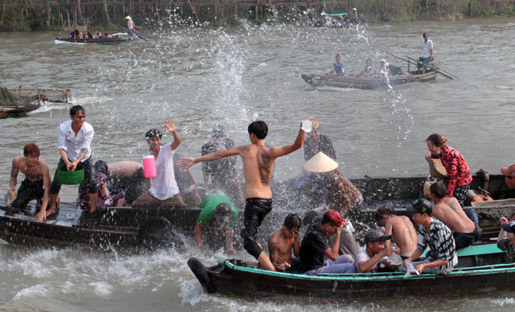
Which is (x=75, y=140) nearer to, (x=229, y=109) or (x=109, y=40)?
(x=229, y=109)

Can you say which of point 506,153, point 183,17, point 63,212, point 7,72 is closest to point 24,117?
point 7,72

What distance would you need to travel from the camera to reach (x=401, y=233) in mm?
7152

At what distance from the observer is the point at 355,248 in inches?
289

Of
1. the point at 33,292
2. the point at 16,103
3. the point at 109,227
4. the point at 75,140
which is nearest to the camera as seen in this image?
the point at 33,292

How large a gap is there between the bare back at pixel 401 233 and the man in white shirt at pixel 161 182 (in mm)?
2917

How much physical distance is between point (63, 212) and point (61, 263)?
752mm

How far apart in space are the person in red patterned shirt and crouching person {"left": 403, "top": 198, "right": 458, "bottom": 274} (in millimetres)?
1638

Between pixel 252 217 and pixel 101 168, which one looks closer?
pixel 252 217

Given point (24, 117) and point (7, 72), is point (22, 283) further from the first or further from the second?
point (7, 72)

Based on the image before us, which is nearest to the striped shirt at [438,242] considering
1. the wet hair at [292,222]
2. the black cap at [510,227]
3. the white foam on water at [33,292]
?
the black cap at [510,227]

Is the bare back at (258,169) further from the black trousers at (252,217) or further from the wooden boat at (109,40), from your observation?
the wooden boat at (109,40)

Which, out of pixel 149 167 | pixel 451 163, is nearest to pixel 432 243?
pixel 451 163

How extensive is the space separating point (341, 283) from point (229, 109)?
12938mm

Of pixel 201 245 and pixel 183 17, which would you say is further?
pixel 183 17
